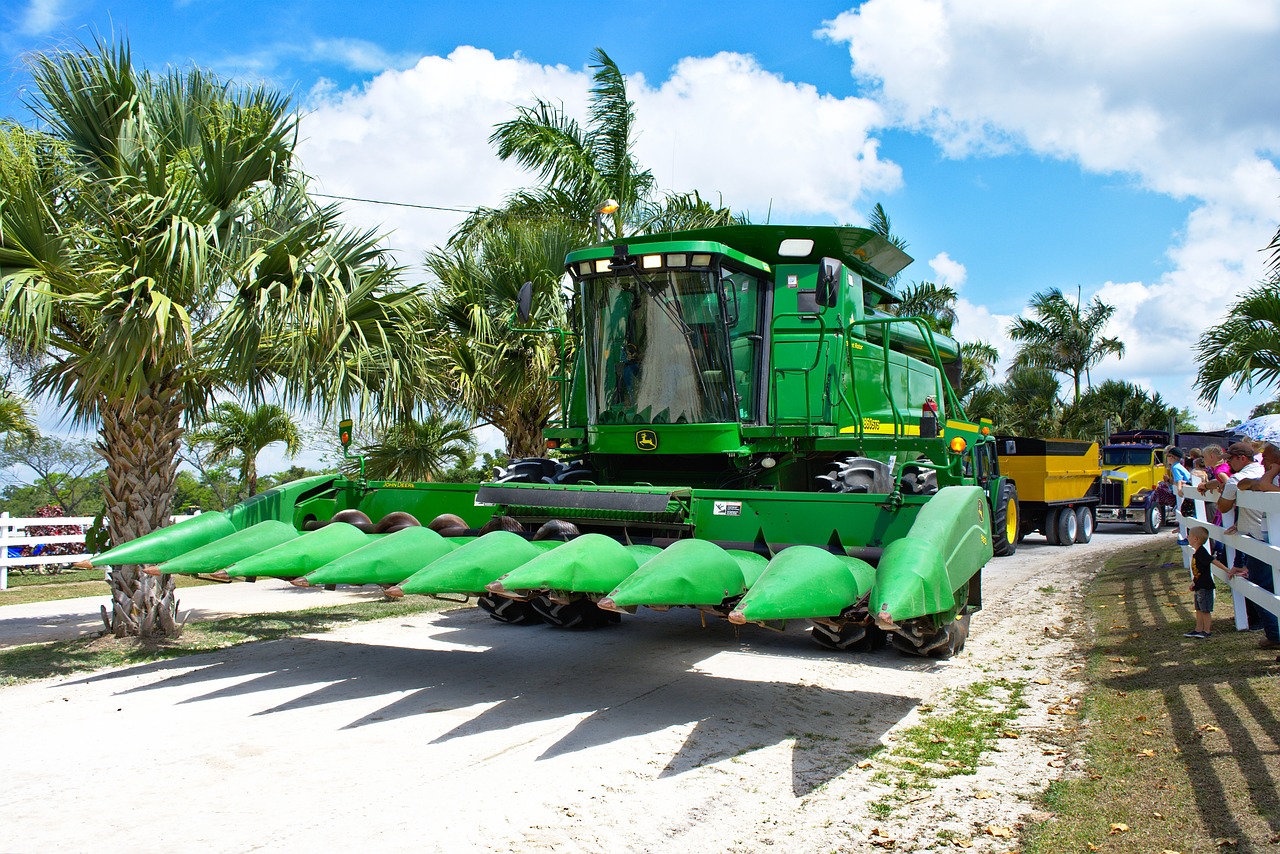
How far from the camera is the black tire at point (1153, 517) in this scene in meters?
23.9

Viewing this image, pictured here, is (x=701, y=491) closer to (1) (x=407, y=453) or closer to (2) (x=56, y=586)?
(1) (x=407, y=453)

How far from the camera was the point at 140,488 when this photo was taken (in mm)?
8453

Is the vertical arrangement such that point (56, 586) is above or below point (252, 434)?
below

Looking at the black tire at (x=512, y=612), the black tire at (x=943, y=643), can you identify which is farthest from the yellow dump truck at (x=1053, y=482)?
the black tire at (x=512, y=612)

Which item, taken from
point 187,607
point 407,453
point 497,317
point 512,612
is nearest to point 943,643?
point 512,612

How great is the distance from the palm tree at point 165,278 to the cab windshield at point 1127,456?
21813mm

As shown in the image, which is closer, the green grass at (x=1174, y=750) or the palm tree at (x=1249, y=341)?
the green grass at (x=1174, y=750)

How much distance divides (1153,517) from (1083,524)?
386cm

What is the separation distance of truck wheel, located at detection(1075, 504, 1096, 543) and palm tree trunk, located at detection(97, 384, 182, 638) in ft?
61.7

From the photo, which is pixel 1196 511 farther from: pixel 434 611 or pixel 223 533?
pixel 223 533

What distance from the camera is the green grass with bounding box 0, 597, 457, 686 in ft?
25.5

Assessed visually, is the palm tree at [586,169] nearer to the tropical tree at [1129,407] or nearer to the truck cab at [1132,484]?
the truck cab at [1132,484]

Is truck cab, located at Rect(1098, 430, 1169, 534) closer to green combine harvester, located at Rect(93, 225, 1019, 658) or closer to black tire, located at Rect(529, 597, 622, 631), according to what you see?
green combine harvester, located at Rect(93, 225, 1019, 658)

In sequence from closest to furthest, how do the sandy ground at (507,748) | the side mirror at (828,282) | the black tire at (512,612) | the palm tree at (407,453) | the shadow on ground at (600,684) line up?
the sandy ground at (507,748)
the shadow on ground at (600,684)
the side mirror at (828,282)
the black tire at (512,612)
the palm tree at (407,453)
